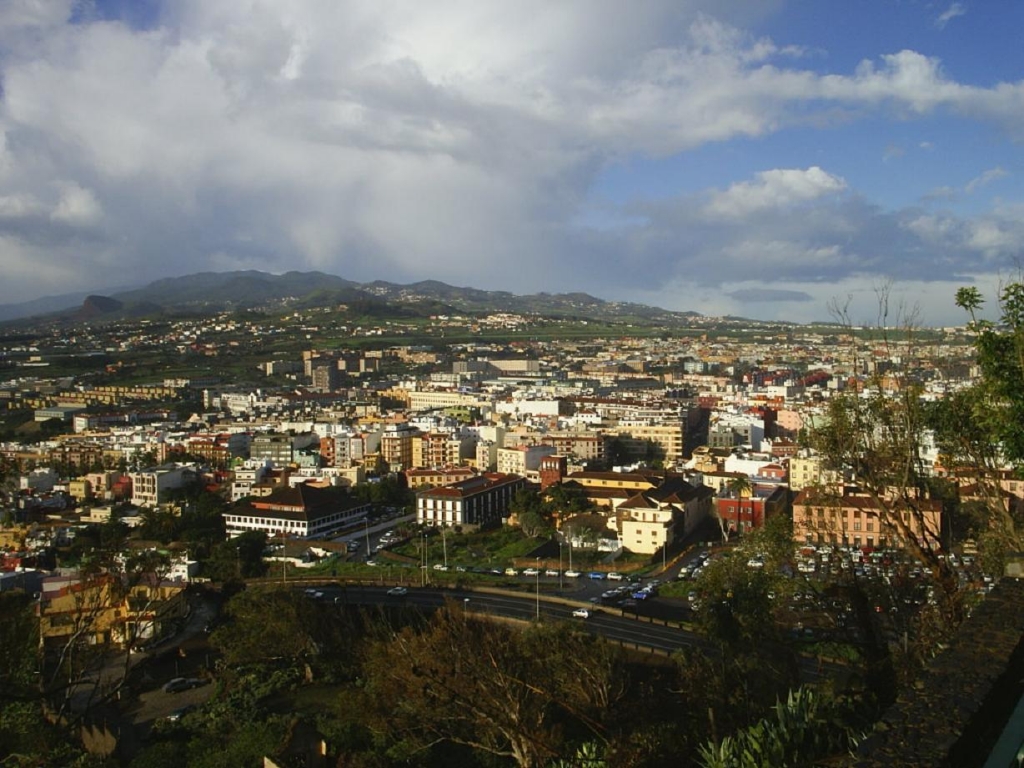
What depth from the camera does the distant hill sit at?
86.0m

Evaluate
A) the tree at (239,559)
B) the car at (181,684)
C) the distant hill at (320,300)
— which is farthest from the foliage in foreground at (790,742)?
the distant hill at (320,300)

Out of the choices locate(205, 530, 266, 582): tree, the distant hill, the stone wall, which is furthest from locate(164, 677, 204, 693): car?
the distant hill

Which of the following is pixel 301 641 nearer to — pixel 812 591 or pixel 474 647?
pixel 474 647

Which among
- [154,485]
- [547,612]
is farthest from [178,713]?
[154,485]

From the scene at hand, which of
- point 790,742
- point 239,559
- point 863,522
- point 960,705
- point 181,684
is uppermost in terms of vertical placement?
point 960,705

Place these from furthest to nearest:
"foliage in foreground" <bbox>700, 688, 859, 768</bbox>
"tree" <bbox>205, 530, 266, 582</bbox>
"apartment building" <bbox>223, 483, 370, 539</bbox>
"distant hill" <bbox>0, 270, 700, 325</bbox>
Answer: "distant hill" <bbox>0, 270, 700, 325</bbox>
"apartment building" <bbox>223, 483, 370, 539</bbox>
"tree" <bbox>205, 530, 266, 582</bbox>
"foliage in foreground" <bbox>700, 688, 859, 768</bbox>

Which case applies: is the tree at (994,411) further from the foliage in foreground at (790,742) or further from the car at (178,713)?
the car at (178,713)

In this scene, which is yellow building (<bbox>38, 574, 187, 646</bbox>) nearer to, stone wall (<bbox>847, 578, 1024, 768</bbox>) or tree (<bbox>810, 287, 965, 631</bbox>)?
tree (<bbox>810, 287, 965, 631</bbox>)

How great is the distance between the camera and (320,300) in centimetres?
9506

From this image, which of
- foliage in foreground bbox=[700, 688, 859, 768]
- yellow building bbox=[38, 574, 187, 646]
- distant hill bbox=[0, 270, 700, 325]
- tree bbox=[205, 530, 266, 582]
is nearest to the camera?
foliage in foreground bbox=[700, 688, 859, 768]

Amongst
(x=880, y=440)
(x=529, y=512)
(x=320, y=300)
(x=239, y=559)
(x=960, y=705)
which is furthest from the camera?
(x=320, y=300)

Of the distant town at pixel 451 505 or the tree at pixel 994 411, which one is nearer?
the tree at pixel 994 411

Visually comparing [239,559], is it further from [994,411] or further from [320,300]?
[320,300]

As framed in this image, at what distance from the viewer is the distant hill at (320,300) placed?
86.0m
